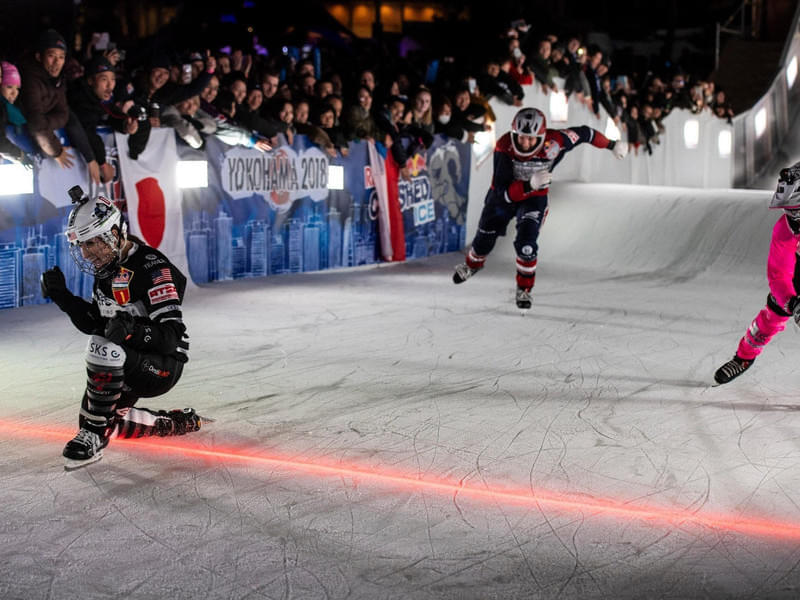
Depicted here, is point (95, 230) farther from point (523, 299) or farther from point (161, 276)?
point (523, 299)

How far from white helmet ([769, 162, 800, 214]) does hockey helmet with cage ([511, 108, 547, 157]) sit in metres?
4.26

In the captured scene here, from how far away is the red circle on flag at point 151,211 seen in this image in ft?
36.5

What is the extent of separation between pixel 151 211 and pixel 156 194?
0.70 ft

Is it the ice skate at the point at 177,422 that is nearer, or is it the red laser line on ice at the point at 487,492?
the red laser line on ice at the point at 487,492

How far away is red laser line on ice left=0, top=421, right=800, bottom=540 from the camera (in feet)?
13.9

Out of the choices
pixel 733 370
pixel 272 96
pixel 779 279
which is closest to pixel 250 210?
pixel 272 96

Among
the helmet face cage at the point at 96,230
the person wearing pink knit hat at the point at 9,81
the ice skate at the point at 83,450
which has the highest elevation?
the person wearing pink knit hat at the point at 9,81

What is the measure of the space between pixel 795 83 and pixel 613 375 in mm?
21770

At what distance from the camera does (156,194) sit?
37.1 ft

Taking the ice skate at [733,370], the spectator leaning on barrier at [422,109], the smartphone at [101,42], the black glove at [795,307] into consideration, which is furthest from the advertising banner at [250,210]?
the black glove at [795,307]

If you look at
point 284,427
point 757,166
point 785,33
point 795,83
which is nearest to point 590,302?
point 284,427

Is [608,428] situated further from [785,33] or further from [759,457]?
[785,33]

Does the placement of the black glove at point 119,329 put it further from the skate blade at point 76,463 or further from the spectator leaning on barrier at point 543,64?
the spectator leaning on barrier at point 543,64

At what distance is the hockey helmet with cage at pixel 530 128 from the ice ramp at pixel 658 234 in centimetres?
387
